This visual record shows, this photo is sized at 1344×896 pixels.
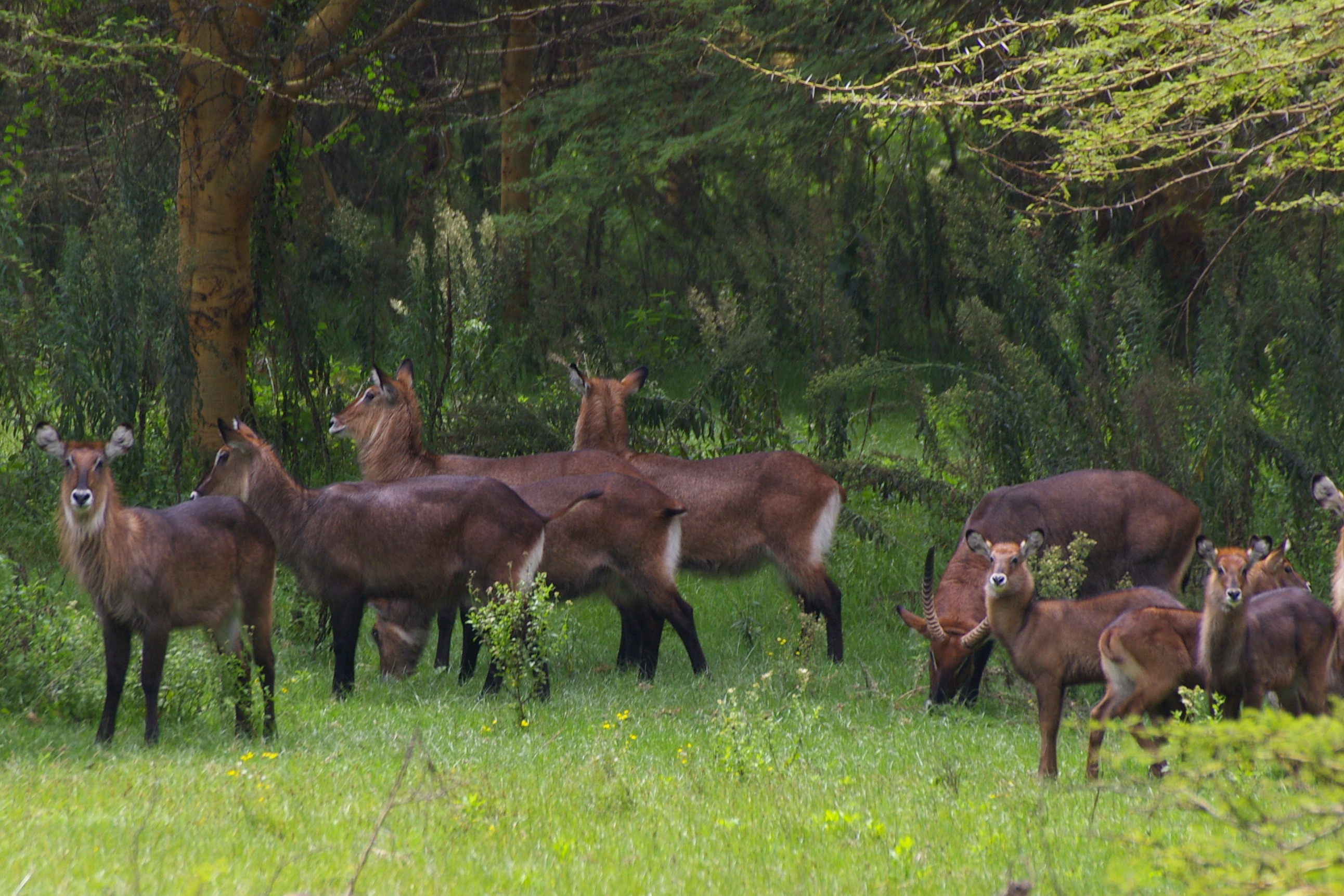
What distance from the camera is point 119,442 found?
22.0 feet

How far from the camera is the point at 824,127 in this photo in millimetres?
11047

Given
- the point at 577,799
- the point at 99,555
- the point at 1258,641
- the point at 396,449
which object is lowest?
the point at 577,799

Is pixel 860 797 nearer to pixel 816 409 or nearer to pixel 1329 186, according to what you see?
pixel 816 409

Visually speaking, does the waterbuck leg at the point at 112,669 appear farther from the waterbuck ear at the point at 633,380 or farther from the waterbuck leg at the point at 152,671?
the waterbuck ear at the point at 633,380

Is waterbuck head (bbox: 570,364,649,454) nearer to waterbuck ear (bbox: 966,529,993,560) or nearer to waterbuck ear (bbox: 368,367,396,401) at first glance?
waterbuck ear (bbox: 368,367,396,401)

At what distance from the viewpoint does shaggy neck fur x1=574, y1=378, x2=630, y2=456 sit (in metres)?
10.7

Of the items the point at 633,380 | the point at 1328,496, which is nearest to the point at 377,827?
the point at 1328,496

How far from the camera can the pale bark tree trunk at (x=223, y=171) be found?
11477 millimetres

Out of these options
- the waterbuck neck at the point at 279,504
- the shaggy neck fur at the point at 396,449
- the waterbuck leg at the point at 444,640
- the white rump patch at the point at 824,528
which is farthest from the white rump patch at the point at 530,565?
the white rump patch at the point at 824,528

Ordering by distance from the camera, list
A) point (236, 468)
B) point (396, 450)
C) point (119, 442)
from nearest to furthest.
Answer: point (119, 442)
point (236, 468)
point (396, 450)

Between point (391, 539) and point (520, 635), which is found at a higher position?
point (391, 539)

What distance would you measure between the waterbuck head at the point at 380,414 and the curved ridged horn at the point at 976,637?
4.48m

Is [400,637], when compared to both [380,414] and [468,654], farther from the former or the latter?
[380,414]

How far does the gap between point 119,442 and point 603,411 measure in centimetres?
456
